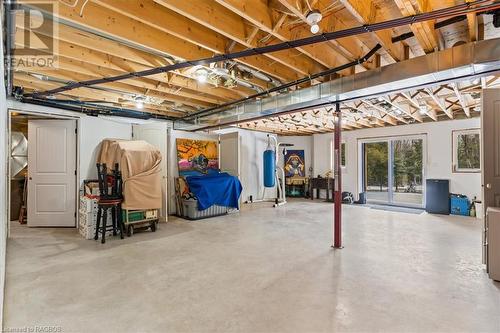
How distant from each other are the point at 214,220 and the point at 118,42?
13.3 ft

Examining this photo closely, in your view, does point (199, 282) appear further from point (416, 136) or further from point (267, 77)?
point (416, 136)

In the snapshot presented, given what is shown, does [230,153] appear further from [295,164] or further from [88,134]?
[295,164]

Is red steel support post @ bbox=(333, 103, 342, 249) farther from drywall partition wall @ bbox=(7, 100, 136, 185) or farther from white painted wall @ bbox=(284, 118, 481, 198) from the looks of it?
white painted wall @ bbox=(284, 118, 481, 198)

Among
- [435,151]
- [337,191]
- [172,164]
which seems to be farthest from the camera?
[435,151]

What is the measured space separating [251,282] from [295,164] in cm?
756

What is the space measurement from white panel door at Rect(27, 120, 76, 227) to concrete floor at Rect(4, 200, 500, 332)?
0.54m

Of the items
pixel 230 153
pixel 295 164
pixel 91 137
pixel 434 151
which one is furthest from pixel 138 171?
pixel 434 151

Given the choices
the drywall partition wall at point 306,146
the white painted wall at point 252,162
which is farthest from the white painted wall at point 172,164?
the drywall partition wall at point 306,146

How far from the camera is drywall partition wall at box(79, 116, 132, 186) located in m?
→ 5.26

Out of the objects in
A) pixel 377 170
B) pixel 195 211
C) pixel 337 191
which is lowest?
pixel 195 211

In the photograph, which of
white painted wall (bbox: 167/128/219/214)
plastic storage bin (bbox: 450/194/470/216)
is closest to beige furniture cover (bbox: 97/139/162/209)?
white painted wall (bbox: 167/128/219/214)

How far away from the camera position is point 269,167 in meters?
8.42

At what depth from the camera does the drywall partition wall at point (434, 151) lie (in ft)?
21.7

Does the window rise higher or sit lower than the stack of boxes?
higher
